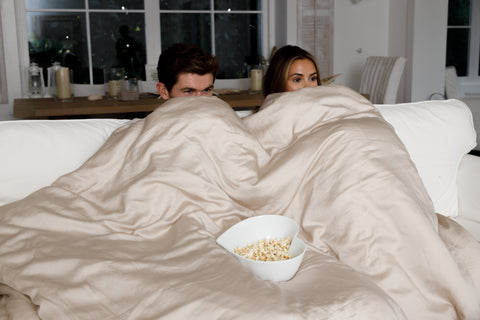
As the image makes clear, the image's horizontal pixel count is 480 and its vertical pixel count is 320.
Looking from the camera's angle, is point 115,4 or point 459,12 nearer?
point 115,4

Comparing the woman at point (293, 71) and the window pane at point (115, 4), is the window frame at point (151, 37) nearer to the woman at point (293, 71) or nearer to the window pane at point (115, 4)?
the window pane at point (115, 4)

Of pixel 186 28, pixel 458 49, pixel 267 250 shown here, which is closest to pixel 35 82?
pixel 186 28

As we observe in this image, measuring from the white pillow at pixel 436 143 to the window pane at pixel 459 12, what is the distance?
3909 millimetres

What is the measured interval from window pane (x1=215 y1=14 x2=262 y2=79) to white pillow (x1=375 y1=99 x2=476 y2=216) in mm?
2645

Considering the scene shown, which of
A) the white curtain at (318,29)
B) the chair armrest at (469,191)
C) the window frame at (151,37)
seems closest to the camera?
the chair armrest at (469,191)

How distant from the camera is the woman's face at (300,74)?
219cm

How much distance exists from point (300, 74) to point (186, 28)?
248cm

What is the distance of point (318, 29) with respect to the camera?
4.58m

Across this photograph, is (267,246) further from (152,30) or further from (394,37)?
(394,37)

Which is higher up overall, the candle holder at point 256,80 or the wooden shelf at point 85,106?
the candle holder at point 256,80

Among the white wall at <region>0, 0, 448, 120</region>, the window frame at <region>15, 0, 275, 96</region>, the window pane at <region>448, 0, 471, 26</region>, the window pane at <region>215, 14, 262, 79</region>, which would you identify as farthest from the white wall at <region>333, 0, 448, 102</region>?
the window pane at <region>448, 0, 471, 26</region>

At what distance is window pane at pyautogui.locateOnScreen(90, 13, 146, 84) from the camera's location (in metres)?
4.21

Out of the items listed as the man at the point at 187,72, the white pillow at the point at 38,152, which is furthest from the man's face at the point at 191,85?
the white pillow at the point at 38,152

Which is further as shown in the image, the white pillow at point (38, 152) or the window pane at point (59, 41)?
the window pane at point (59, 41)
